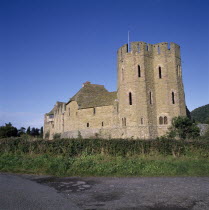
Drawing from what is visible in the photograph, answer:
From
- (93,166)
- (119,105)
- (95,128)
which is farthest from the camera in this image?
(95,128)

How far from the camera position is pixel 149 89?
102 ft

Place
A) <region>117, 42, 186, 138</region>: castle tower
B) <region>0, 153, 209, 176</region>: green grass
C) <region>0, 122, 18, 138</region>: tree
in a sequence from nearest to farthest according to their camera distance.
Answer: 1. <region>0, 153, 209, 176</region>: green grass
2. <region>117, 42, 186, 138</region>: castle tower
3. <region>0, 122, 18, 138</region>: tree

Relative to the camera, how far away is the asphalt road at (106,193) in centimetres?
577

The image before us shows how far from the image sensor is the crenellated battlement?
3153 cm

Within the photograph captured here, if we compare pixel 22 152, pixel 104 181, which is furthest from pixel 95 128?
pixel 104 181

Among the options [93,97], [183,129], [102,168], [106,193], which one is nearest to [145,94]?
[183,129]

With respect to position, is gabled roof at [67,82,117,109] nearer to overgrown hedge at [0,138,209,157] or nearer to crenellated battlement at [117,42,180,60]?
crenellated battlement at [117,42,180,60]

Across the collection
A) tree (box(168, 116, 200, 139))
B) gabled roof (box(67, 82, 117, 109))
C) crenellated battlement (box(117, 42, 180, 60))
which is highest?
crenellated battlement (box(117, 42, 180, 60))

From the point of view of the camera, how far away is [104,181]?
8.80 m

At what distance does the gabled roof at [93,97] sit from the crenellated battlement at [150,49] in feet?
23.8

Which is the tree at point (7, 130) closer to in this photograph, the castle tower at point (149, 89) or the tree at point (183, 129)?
the castle tower at point (149, 89)

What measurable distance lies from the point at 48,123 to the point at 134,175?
51717mm

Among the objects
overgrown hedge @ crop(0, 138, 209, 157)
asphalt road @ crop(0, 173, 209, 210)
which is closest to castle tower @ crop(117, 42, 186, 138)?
overgrown hedge @ crop(0, 138, 209, 157)

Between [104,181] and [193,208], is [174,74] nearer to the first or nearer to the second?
[104,181]
